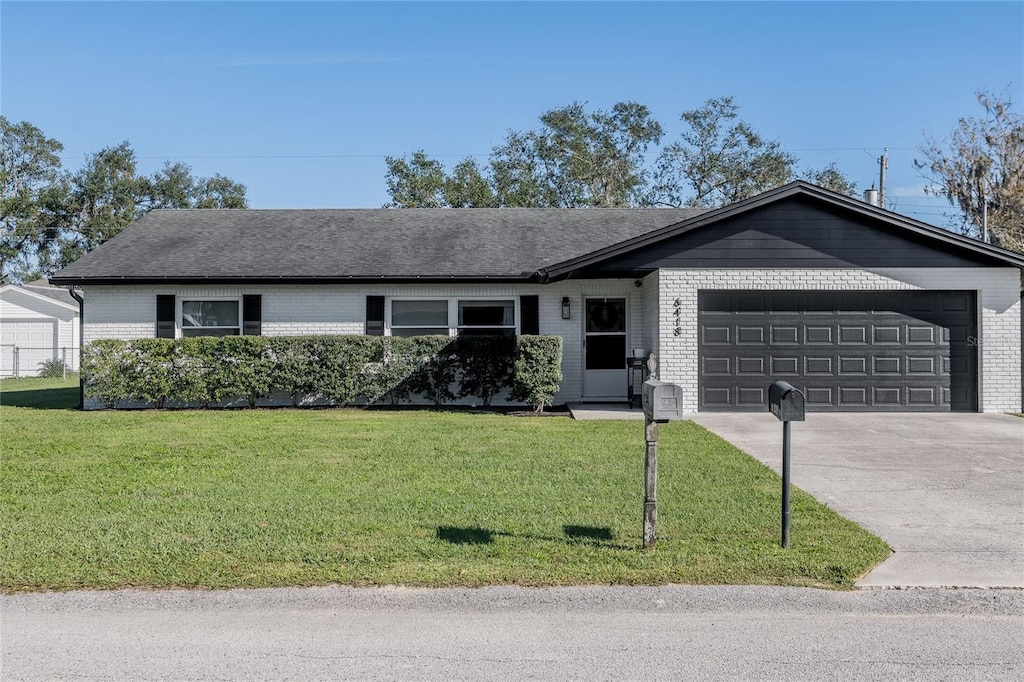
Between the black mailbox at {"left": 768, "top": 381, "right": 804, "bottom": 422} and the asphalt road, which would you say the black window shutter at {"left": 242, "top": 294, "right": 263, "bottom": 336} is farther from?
the black mailbox at {"left": 768, "top": 381, "right": 804, "bottom": 422}

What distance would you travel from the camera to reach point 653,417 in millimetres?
5012

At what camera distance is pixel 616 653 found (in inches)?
148

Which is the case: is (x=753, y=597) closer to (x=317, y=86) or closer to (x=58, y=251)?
(x=317, y=86)

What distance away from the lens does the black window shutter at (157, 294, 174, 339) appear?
51.0ft

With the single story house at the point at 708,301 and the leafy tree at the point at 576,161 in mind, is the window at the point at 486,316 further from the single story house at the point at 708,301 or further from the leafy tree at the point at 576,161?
the leafy tree at the point at 576,161

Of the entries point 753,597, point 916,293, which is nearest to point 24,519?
point 753,597

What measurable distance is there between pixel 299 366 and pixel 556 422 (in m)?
5.42

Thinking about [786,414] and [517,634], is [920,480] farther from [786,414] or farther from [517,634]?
[517,634]

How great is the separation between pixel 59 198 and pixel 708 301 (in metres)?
44.9

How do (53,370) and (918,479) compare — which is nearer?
(918,479)

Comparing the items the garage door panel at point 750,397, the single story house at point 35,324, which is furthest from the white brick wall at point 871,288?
the single story house at point 35,324

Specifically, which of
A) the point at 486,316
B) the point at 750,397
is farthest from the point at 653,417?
the point at 486,316

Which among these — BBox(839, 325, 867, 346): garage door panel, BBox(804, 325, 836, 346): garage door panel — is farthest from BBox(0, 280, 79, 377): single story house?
BBox(839, 325, 867, 346): garage door panel

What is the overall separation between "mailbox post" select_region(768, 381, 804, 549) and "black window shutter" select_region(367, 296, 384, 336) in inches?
439
